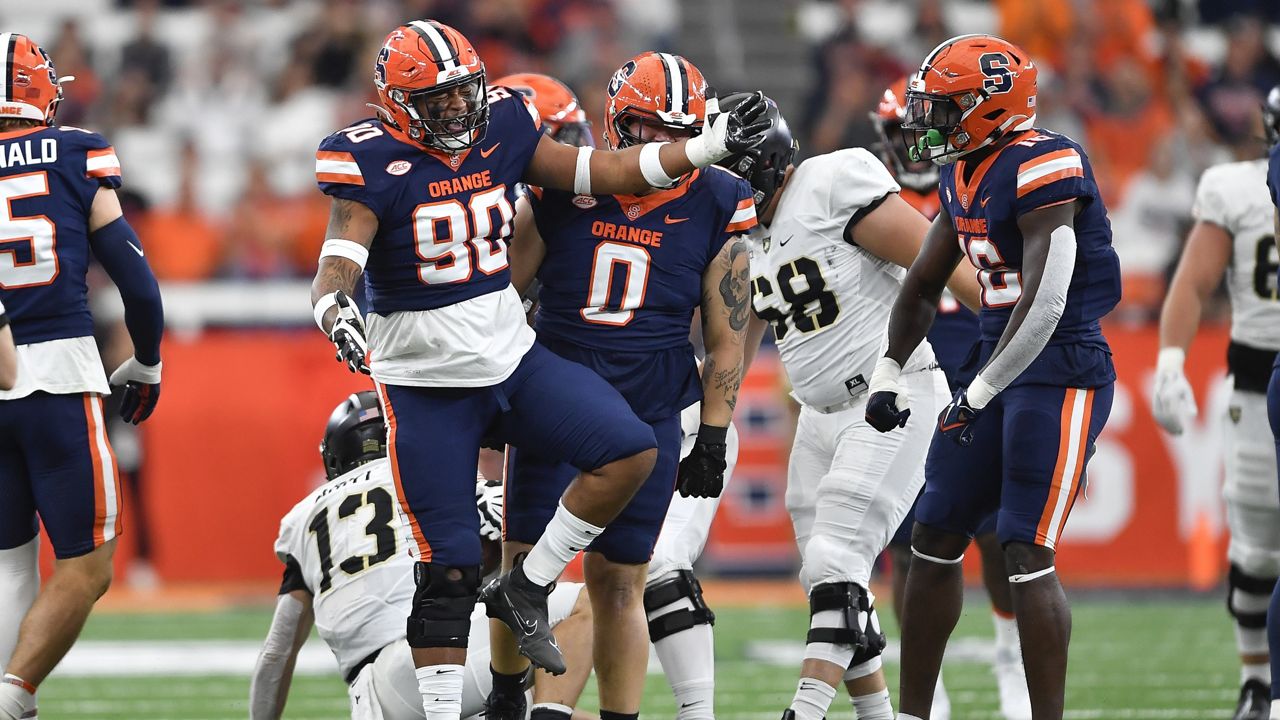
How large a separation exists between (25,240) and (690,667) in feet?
7.69

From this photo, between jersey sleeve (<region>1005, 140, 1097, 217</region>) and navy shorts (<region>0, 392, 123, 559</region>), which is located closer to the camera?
jersey sleeve (<region>1005, 140, 1097, 217</region>)

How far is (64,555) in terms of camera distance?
518 cm

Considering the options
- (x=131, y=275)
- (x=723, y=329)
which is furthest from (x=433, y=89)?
(x=131, y=275)

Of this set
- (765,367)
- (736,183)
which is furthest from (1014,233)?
(765,367)

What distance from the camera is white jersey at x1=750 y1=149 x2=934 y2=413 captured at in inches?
216

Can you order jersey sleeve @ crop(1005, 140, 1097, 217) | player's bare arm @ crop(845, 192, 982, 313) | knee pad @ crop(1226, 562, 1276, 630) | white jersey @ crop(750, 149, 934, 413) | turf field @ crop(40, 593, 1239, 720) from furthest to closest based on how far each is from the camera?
turf field @ crop(40, 593, 1239, 720) → knee pad @ crop(1226, 562, 1276, 630) → white jersey @ crop(750, 149, 934, 413) → player's bare arm @ crop(845, 192, 982, 313) → jersey sleeve @ crop(1005, 140, 1097, 217)

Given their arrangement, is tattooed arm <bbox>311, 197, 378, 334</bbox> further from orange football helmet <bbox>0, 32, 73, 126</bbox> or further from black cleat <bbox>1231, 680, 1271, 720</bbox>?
black cleat <bbox>1231, 680, 1271, 720</bbox>

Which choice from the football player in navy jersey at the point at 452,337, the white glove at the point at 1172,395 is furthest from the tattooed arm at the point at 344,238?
the white glove at the point at 1172,395

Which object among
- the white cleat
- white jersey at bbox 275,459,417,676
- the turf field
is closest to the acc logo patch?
white jersey at bbox 275,459,417,676

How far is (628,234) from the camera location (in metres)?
5.01

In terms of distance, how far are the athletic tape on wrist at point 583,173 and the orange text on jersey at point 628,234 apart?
0.14m

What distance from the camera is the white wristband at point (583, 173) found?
4.90 metres

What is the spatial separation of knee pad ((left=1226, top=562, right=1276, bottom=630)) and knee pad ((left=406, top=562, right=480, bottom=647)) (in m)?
3.19

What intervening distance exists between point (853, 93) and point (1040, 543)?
809 cm
